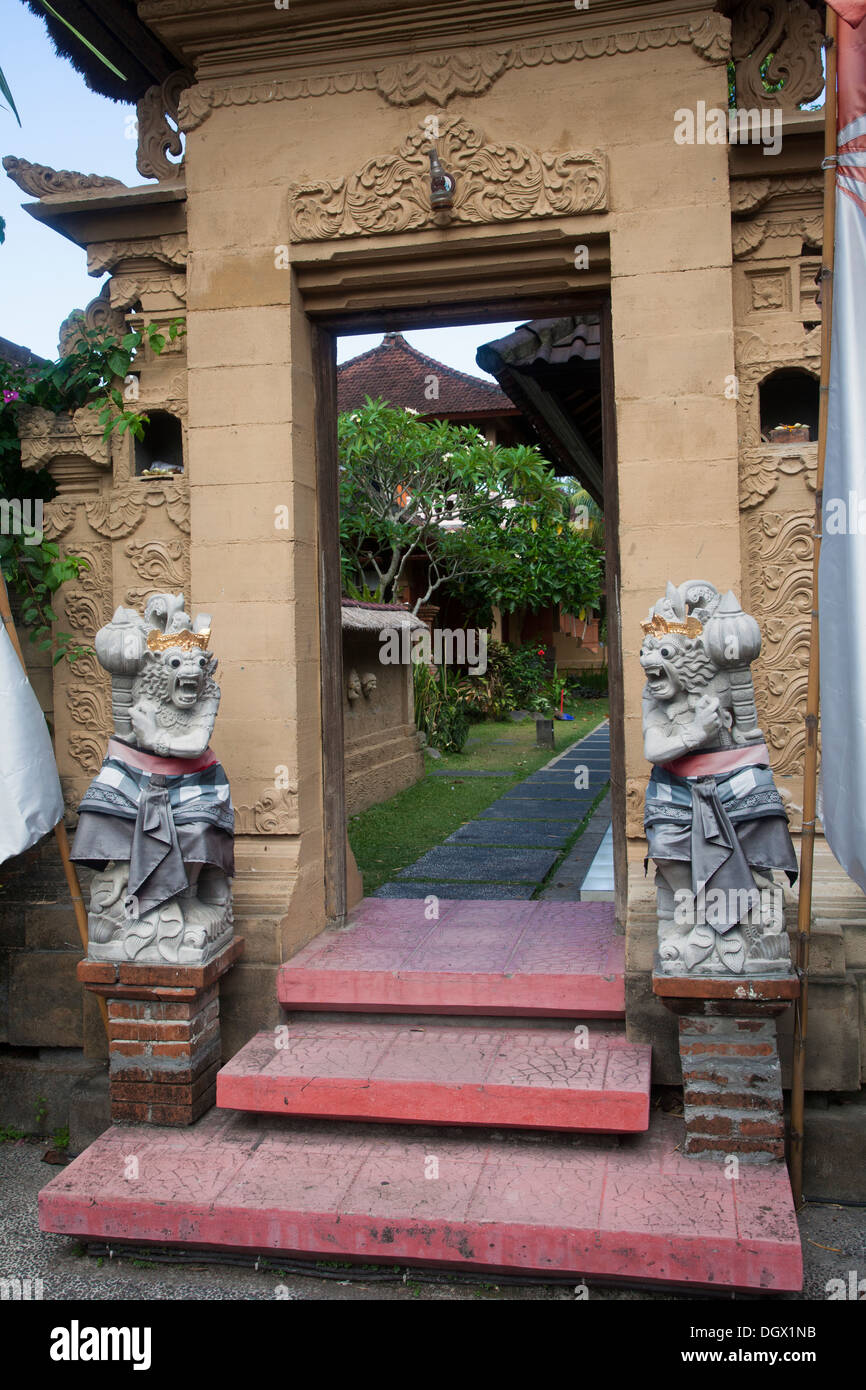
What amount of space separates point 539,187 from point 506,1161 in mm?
3611

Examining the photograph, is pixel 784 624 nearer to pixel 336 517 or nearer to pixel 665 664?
pixel 665 664

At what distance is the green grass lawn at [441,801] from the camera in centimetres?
803

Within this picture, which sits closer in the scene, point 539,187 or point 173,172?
point 539,187

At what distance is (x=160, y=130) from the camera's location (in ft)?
14.9

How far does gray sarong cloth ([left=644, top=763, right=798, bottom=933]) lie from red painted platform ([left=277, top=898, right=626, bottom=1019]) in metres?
0.74

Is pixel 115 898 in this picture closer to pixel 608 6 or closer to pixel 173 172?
pixel 173 172

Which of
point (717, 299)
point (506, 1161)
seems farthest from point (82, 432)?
point (506, 1161)

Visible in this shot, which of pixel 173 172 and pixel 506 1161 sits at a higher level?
pixel 173 172

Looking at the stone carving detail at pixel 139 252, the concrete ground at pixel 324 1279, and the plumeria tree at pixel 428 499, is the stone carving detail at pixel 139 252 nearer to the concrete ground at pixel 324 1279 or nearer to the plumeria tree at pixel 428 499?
the concrete ground at pixel 324 1279

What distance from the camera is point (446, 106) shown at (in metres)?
4.21

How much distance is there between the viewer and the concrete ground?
3.03 metres

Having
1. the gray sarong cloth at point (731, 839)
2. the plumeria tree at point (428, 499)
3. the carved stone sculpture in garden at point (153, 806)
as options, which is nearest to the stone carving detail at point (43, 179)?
the carved stone sculpture in garden at point (153, 806)

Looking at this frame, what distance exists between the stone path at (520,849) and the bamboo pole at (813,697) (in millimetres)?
2847

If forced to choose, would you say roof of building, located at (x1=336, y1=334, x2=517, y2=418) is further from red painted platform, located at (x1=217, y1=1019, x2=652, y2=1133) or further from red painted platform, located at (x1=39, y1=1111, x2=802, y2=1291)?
red painted platform, located at (x1=39, y1=1111, x2=802, y2=1291)
